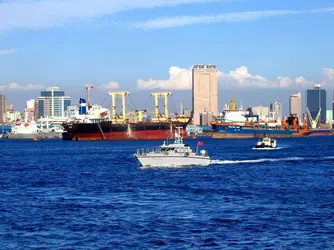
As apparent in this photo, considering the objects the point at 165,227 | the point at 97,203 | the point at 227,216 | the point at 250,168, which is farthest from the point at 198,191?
the point at 250,168

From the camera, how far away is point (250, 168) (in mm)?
74500

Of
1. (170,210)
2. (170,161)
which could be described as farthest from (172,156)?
(170,210)

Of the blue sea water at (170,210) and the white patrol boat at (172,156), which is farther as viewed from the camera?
the white patrol boat at (172,156)

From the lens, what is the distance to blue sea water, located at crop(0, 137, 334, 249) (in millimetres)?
31547

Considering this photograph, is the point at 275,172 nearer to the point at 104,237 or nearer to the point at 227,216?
the point at 227,216

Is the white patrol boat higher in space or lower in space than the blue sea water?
higher

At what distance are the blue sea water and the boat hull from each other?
3.36ft

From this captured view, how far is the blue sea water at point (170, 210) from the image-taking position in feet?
104

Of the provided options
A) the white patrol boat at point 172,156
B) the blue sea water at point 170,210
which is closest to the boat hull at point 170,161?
the white patrol boat at point 172,156

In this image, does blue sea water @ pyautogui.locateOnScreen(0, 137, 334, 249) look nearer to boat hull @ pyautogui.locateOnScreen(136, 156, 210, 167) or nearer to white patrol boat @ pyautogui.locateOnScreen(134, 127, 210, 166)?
boat hull @ pyautogui.locateOnScreen(136, 156, 210, 167)

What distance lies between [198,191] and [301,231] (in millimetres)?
17347

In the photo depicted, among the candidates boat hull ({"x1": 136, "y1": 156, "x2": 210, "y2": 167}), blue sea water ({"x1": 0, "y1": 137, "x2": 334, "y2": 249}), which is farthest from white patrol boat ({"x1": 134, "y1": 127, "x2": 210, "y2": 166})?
blue sea water ({"x1": 0, "y1": 137, "x2": 334, "y2": 249})

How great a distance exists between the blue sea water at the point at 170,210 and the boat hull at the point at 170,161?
1024mm

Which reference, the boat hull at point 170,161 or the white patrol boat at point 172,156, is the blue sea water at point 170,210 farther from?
the white patrol boat at point 172,156
